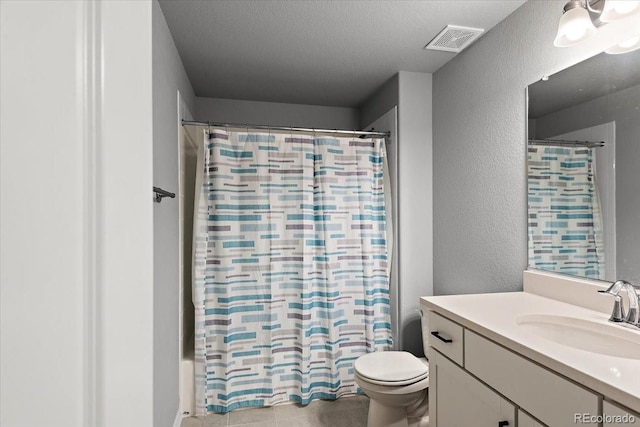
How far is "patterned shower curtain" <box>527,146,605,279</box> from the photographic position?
1.49m

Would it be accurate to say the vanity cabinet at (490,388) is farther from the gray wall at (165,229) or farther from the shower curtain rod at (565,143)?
the gray wall at (165,229)

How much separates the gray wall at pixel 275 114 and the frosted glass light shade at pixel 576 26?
2427mm

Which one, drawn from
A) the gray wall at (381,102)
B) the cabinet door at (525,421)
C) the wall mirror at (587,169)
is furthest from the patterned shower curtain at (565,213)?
the gray wall at (381,102)

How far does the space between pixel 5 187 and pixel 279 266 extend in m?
2.29

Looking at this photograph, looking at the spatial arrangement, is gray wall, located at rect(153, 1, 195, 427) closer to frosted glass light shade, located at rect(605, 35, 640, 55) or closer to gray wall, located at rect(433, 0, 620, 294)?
gray wall, located at rect(433, 0, 620, 294)

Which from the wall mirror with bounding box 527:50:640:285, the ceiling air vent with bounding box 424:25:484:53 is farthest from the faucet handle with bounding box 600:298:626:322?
the ceiling air vent with bounding box 424:25:484:53

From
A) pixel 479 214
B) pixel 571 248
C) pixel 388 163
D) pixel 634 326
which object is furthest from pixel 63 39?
pixel 388 163

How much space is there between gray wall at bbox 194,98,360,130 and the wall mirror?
217cm

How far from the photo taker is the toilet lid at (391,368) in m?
1.94

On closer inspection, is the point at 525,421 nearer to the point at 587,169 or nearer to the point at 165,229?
the point at 587,169

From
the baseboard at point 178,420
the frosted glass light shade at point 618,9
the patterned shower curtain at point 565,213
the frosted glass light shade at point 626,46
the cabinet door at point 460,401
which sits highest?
the frosted glass light shade at point 618,9

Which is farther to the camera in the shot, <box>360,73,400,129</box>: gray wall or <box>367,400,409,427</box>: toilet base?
<box>360,73,400,129</box>: gray wall

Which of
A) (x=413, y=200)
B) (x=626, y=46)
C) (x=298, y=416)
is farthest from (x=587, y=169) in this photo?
(x=298, y=416)

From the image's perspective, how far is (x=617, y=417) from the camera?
0.77 m
